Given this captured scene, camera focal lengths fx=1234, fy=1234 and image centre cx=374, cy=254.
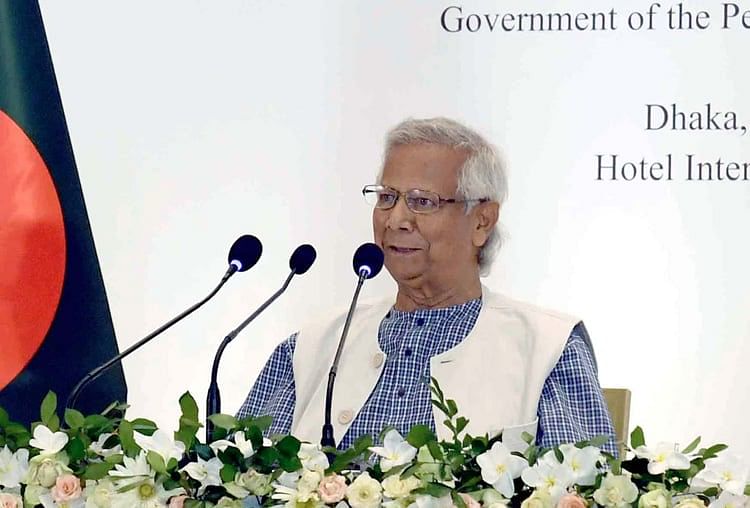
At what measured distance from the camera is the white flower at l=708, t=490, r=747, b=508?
1.45 metres

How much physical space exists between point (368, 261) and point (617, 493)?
762 mm

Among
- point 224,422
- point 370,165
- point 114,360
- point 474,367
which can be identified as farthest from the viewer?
point 370,165

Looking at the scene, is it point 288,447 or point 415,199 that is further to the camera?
point 415,199

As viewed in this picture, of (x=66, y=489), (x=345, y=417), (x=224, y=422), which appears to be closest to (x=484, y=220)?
(x=345, y=417)

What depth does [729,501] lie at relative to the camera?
1.45m

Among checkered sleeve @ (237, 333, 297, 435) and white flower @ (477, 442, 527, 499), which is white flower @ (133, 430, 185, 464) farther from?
checkered sleeve @ (237, 333, 297, 435)

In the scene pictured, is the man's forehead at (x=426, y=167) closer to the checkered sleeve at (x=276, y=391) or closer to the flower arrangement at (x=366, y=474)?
the checkered sleeve at (x=276, y=391)

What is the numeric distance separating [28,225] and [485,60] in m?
1.18

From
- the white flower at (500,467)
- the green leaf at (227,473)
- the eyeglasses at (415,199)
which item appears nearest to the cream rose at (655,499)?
the white flower at (500,467)

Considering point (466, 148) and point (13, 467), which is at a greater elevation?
point (466, 148)

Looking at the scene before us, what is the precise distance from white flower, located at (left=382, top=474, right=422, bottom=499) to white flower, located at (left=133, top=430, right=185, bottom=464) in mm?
261

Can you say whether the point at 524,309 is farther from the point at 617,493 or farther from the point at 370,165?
the point at 617,493

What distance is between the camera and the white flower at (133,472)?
150cm

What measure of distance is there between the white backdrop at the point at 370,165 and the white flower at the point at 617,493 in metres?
1.45
